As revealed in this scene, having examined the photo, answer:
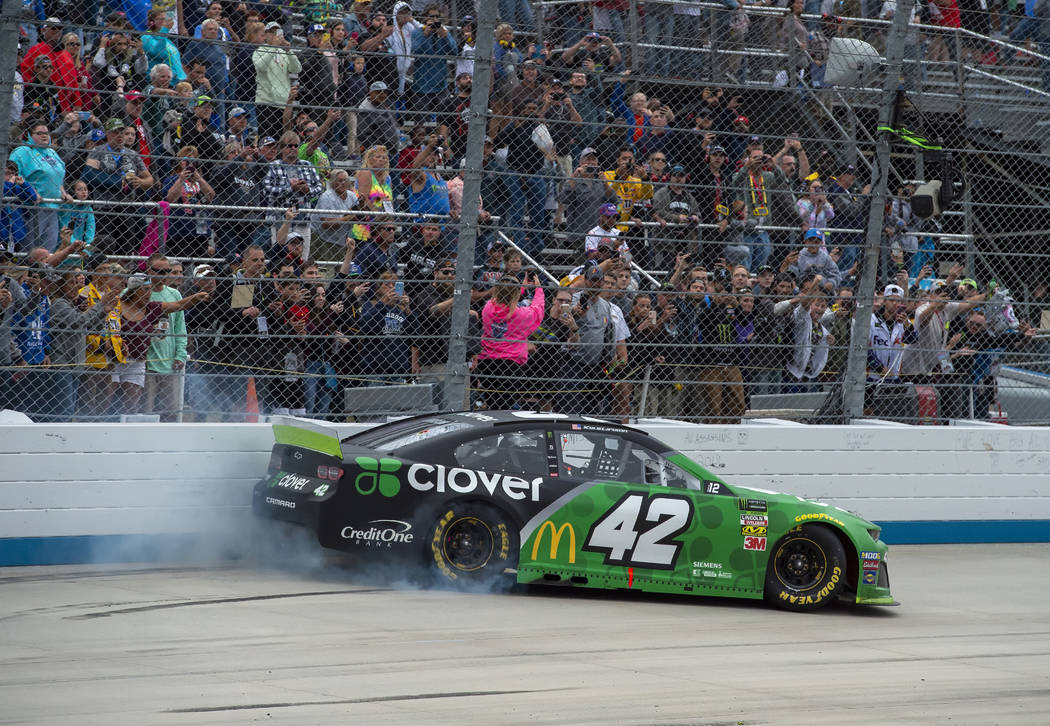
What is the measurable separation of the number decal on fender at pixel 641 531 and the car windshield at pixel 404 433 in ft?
3.89

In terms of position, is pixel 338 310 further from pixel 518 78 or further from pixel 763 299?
pixel 763 299

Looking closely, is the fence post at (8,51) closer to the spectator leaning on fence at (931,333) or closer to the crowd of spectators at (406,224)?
the crowd of spectators at (406,224)

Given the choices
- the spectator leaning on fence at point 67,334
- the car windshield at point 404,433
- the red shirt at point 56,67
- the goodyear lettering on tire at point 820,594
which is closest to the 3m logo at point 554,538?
the car windshield at point 404,433

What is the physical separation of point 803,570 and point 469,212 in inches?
148

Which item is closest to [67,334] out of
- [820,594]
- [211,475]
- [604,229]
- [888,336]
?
[211,475]

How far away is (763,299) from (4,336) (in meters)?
6.20

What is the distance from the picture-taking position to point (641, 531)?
381 inches

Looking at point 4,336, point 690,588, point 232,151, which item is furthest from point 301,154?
point 690,588

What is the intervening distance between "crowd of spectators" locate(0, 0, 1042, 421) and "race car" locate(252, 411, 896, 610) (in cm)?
130

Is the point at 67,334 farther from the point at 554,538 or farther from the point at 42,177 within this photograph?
the point at 554,538

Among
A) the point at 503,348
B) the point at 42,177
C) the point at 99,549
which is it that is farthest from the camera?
the point at 503,348

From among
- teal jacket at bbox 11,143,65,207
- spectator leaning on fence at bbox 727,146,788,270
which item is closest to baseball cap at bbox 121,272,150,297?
teal jacket at bbox 11,143,65,207

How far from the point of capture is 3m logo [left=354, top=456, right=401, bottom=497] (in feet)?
30.9

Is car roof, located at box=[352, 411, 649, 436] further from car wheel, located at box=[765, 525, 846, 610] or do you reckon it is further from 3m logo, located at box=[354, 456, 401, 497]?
car wheel, located at box=[765, 525, 846, 610]
